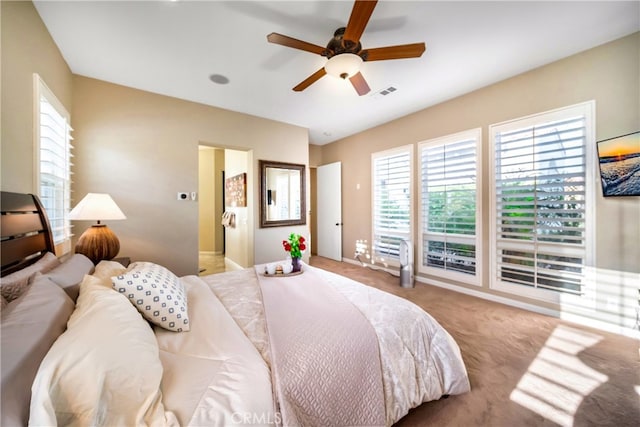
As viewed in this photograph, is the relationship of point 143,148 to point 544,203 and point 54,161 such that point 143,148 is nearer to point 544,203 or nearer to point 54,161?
point 54,161

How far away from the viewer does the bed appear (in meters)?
0.65

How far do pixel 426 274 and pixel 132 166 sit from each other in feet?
14.2

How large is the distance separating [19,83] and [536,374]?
13.5 ft

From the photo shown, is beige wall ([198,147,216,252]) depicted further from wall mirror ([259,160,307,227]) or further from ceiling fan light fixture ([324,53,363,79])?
ceiling fan light fixture ([324,53,363,79])

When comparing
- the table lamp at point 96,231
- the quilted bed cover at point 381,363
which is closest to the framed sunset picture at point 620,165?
the quilted bed cover at point 381,363

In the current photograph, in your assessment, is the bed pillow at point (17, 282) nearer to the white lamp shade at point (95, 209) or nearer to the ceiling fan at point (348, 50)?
the white lamp shade at point (95, 209)

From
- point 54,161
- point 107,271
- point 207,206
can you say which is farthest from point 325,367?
point 207,206

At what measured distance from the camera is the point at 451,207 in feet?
10.7

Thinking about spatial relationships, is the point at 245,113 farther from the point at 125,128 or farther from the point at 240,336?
the point at 240,336

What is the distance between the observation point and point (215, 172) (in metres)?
5.81

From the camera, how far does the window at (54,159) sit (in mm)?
1765

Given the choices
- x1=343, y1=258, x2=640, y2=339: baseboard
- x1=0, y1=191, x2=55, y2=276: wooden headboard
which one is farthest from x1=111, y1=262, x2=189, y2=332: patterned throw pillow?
x1=343, y1=258, x2=640, y2=339: baseboard

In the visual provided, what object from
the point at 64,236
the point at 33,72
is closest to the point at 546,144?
the point at 33,72
